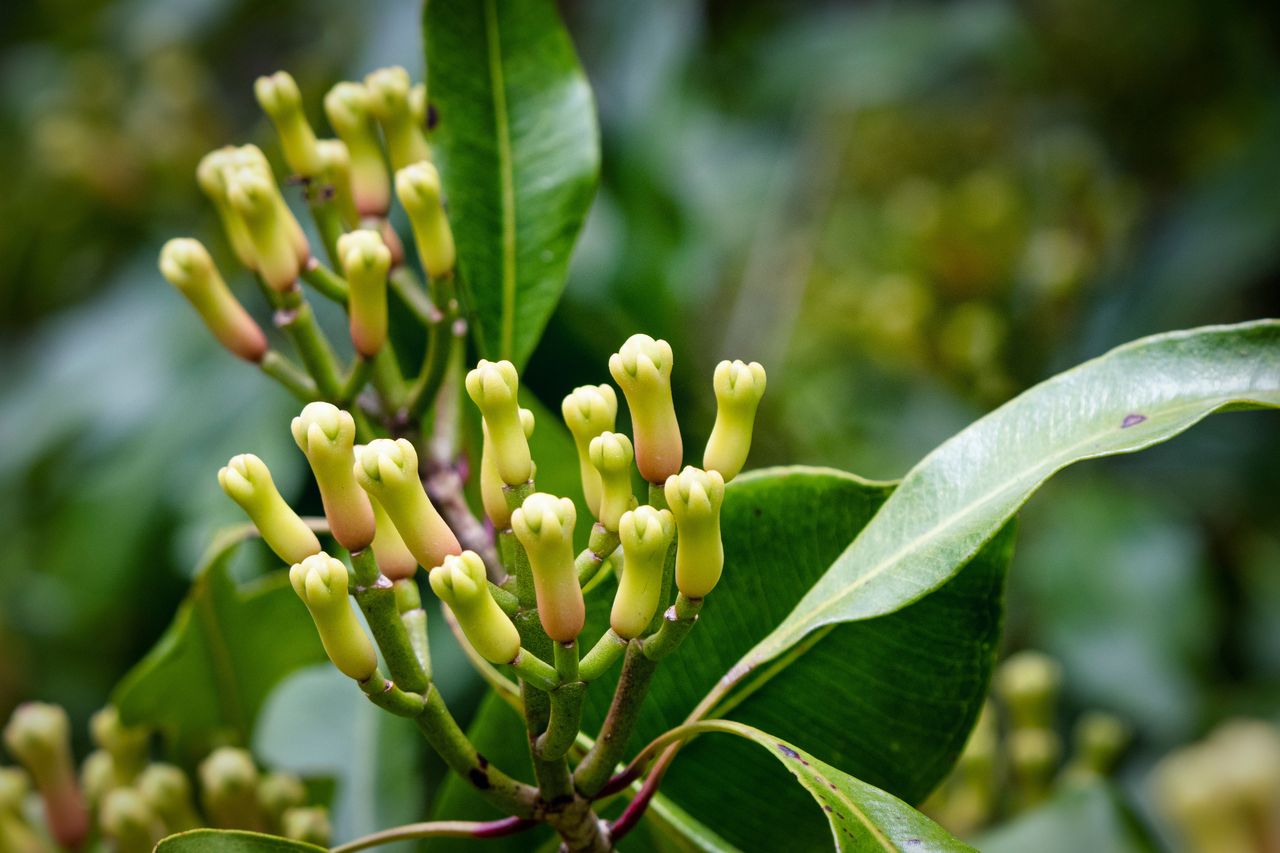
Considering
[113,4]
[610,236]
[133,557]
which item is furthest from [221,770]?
[113,4]

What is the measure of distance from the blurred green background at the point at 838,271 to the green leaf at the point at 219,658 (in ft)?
1.69

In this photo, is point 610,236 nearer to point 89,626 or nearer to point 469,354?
point 469,354

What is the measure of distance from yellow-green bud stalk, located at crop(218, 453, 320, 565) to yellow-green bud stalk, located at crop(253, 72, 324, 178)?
10.3 inches

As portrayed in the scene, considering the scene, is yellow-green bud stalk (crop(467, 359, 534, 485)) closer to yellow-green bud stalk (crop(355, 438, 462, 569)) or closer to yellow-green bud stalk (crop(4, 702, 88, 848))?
yellow-green bud stalk (crop(355, 438, 462, 569))

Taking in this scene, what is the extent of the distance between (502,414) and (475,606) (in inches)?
3.9

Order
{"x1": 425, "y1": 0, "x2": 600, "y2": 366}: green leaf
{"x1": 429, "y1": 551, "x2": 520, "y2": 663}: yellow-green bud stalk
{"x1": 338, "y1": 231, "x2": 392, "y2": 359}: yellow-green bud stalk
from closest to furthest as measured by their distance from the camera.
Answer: {"x1": 429, "y1": 551, "x2": 520, "y2": 663}: yellow-green bud stalk → {"x1": 338, "y1": 231, "x2": 392, "y2": 359}: yellow-green bud stalk → {"x1": 425, "y1": 0, "x2": 600, "y2": 366}: green leaf

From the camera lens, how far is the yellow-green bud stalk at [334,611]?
21.8 inches

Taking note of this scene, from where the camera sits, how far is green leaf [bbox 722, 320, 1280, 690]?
578mm

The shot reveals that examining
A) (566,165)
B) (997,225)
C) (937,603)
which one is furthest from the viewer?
(997,225)

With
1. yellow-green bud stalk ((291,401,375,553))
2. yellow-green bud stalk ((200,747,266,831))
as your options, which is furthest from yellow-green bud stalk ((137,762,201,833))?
yellow-green bud stalk ((291,401,375,553))

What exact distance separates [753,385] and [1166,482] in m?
1.90

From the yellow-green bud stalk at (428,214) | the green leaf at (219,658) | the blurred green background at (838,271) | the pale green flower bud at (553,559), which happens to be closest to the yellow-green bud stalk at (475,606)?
the pale green flower bud at (553,559)

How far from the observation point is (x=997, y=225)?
2.10 metres

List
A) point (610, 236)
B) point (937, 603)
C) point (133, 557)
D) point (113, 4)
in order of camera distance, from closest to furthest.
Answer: point (937, 603) → point (610, 236) → point (133, 557) → point (113, 4)
